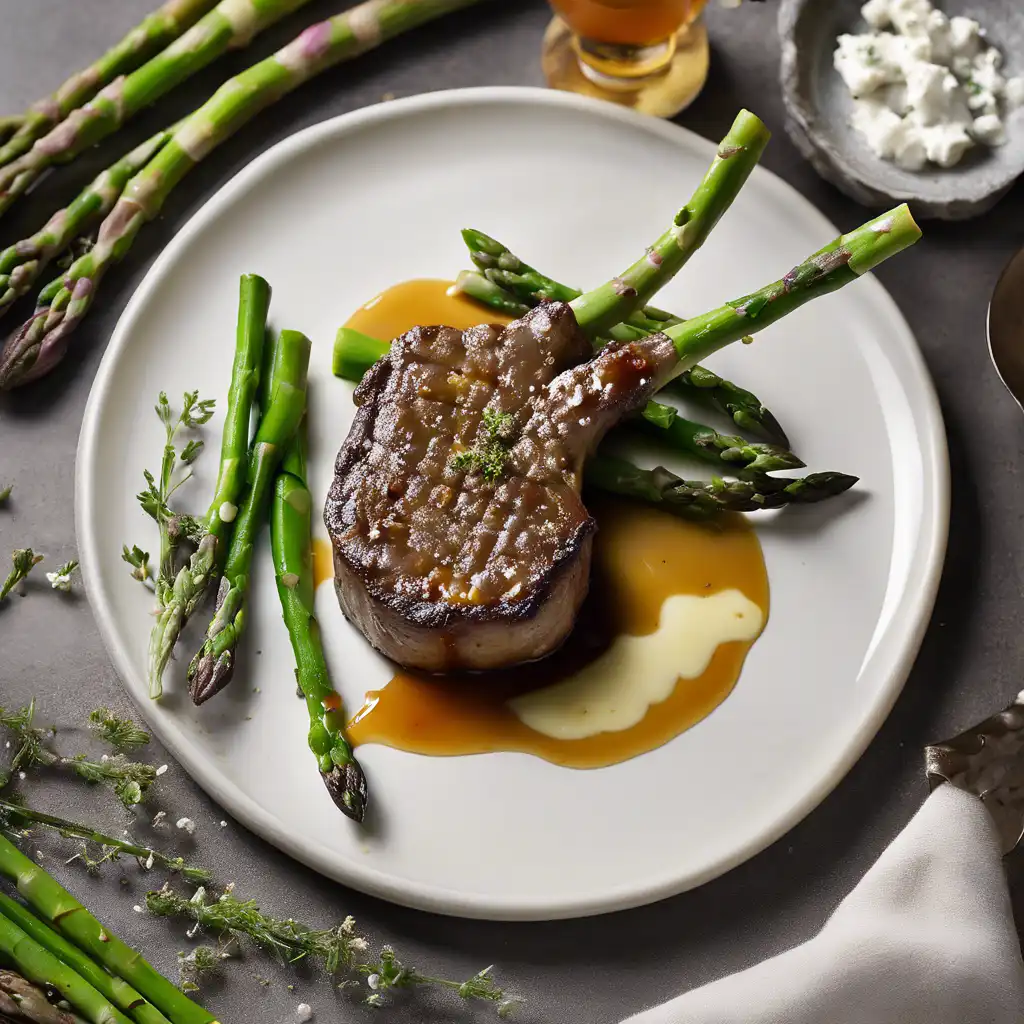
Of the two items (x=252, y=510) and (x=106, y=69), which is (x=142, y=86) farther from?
(x=252, y=510)

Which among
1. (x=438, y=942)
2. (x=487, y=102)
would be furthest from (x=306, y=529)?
(x=487, y=102)

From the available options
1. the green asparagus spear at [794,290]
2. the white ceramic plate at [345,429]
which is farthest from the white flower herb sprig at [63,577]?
the green asparagus spear at [794,290]

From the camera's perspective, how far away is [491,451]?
14.1ft

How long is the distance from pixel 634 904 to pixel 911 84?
3.48 metres

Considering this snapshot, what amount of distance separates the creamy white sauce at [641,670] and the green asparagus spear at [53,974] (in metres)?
1.65

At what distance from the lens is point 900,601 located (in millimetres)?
4621

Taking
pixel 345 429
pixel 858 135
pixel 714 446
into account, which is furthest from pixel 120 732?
pixel 858 135

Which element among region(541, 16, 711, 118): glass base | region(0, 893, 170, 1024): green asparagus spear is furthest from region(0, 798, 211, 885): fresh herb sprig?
region(541, 16, 711, 118): glass base

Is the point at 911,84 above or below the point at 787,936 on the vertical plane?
above

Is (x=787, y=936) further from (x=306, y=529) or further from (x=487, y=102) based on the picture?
(x=487, y=102)

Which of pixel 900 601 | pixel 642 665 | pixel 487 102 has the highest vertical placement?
pixel 487 102

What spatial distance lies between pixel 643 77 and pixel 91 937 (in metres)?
4.08

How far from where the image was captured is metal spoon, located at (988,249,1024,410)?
4941mm

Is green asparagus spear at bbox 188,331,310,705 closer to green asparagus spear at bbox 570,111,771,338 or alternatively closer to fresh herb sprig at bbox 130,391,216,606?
fresh herb sprig at bbox 130,391,216,606
